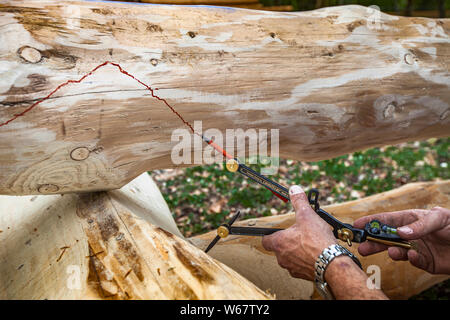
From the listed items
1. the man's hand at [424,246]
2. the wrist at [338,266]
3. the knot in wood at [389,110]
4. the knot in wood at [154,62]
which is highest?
the knot in wood at [154,62]

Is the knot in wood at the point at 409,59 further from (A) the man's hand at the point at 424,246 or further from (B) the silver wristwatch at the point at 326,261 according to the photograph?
(B) the silver wristwatch at the point at 326,261

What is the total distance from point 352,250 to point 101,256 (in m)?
1.45

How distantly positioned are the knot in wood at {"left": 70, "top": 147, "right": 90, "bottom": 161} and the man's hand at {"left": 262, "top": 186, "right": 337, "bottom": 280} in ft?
2.92

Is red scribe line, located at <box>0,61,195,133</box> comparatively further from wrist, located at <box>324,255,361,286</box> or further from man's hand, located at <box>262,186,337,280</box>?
wrist, located at <box>324,255,361,286</box>

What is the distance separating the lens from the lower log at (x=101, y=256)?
1.36 metres

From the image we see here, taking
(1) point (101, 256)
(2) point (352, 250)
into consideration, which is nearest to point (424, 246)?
(2) point (352, 250)

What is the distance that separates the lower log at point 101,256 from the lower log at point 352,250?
0.45 metres

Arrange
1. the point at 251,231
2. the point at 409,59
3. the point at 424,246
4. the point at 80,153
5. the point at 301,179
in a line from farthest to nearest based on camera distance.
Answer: the point at 301,179 → the point at 409,59 → the point at 424,246 → the point at 251,231 → the point at 80,153

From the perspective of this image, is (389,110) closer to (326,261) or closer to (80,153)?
(326,261)

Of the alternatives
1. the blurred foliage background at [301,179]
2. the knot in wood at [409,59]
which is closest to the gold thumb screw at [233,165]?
the knot in wood at [409,59]

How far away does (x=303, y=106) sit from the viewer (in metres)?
1.94

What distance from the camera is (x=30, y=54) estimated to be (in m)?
1.51

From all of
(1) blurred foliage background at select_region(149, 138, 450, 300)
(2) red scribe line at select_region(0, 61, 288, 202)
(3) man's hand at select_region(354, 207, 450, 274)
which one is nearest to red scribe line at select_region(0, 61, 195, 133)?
(2) red scribe line at select_region(0, 61, 288, 202)
